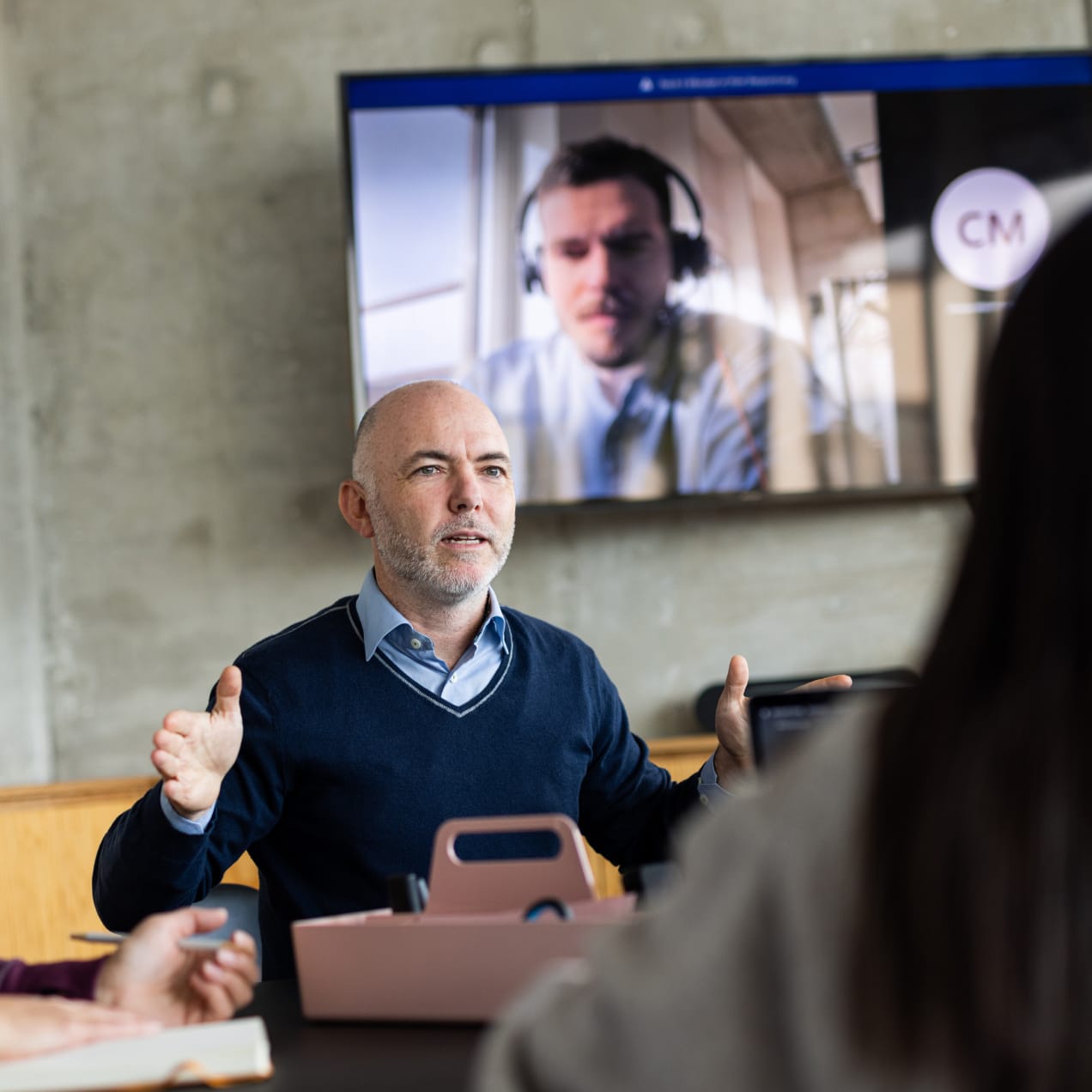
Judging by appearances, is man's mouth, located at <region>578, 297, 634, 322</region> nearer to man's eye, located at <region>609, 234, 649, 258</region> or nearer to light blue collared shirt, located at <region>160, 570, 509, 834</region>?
man's eye, located at <region>609, 234, 649, 258</region>

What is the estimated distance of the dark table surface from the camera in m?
0.90

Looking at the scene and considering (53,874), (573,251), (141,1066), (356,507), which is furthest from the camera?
(573,251)

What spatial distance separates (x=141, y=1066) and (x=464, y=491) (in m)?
1.17

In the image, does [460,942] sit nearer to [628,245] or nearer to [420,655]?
[420,655]

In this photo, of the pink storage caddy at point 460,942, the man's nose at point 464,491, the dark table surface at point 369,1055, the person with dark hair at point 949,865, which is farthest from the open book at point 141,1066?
the man's nose at point 464,491

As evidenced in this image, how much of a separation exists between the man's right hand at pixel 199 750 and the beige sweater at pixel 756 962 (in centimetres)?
88

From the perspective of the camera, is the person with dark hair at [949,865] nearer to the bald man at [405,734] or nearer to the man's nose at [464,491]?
the bald man at [405,734]

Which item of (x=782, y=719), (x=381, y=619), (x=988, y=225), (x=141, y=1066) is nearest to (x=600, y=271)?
(x=988, y=225)

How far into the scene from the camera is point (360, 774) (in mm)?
1691

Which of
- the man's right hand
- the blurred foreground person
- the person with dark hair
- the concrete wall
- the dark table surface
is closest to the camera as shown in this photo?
the person with dark hair

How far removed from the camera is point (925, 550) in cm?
341

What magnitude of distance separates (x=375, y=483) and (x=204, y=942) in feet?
3.54

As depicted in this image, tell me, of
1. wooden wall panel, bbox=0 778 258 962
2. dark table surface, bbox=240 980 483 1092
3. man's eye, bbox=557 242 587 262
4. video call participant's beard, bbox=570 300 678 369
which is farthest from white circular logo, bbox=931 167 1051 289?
dark table surface, bbox=240 980 483 1092

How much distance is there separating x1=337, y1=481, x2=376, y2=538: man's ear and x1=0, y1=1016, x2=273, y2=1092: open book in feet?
3.94
